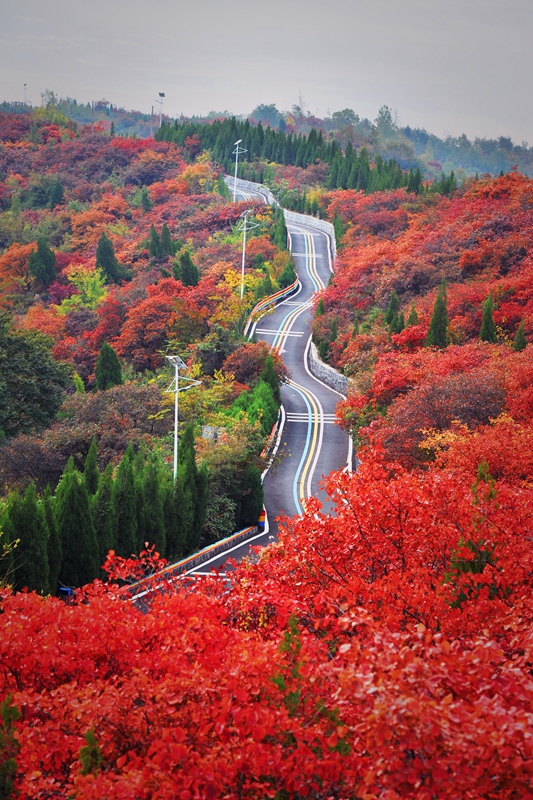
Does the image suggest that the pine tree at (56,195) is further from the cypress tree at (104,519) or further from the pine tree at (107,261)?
the cypress tree at (104,519)

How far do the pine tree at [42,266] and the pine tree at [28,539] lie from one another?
4794cm

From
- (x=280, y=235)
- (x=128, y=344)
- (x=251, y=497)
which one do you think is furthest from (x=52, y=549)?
(x=280, y=235)

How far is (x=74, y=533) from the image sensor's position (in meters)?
22.0

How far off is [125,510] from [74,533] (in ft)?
7.74

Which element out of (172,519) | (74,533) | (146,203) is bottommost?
(172,519)

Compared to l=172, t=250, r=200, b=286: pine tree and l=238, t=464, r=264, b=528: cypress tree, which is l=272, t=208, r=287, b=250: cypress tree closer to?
l=172, t=250, r=200, b=286: pine tree

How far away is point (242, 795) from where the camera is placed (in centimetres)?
805

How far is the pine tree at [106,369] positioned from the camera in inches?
1559

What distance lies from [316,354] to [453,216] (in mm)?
17665

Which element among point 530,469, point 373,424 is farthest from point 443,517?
point 373,424

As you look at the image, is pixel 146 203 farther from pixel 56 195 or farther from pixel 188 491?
pixel 188 491

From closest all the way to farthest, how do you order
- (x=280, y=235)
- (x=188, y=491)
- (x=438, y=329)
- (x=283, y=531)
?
1. (x=283, y=531)
2. (x=188, y=491)
3. (x=438, y=329)
4. (x=280, y=235)

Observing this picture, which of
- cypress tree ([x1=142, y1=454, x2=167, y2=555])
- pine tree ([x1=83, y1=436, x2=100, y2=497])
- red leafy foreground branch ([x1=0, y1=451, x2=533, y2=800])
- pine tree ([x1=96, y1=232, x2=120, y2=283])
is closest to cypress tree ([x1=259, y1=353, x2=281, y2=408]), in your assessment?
cypress tree ([x1=142, y1=454, x2=167, y2=555])

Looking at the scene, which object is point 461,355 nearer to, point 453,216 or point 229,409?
point 229,409
